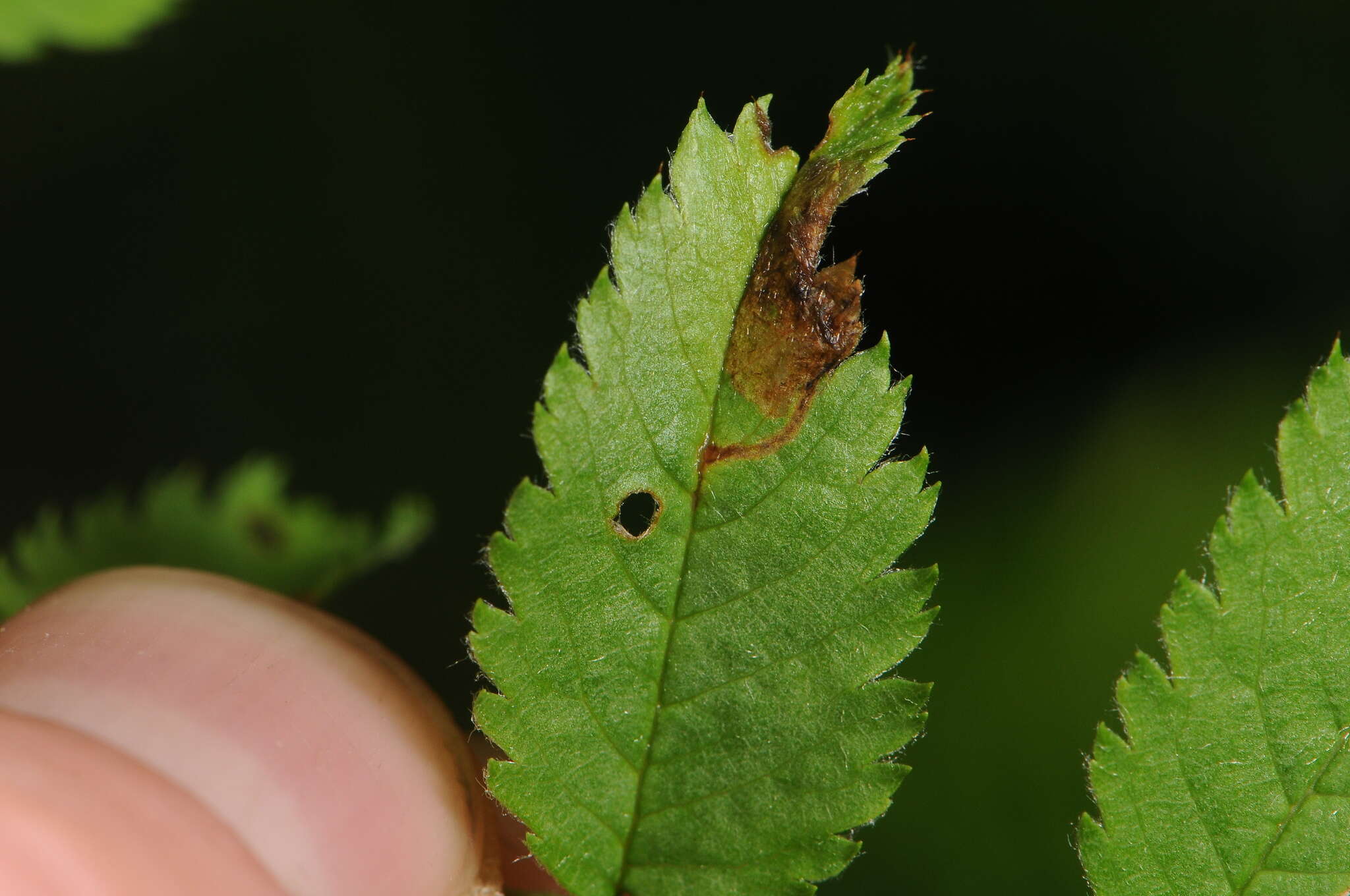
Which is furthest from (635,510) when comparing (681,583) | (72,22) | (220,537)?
(72,22)

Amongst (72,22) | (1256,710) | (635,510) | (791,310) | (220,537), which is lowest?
(1256,710)

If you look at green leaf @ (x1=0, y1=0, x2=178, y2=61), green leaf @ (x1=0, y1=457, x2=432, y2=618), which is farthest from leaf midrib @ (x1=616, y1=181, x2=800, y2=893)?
green leaf @ (x1=0, y1=457, x2=432, y2=618)

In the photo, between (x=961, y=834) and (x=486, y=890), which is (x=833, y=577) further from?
(x=961, y=834)

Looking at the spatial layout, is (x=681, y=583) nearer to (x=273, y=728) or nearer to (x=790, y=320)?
(x=790, y=320)

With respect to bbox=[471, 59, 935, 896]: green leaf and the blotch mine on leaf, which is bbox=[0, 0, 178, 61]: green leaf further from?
the blotch mine on leaf

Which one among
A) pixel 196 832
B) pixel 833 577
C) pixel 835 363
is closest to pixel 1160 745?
pixel 833 577
